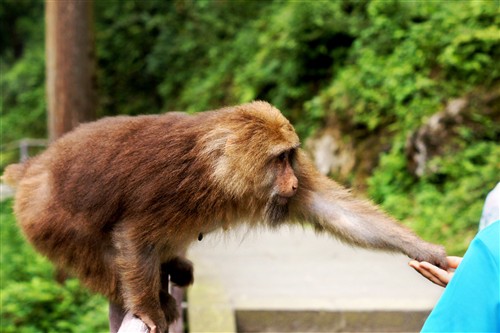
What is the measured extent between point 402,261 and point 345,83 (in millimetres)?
4185

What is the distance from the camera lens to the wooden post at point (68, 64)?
7.55m

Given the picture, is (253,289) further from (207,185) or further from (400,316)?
(207,185)

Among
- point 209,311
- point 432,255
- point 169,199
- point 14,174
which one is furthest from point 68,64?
point 432,255

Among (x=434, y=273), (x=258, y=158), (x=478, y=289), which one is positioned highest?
(x=478, y=289)

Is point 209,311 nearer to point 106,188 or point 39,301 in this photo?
point 39,301

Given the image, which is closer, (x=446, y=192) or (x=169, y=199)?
(x=169, y=199)

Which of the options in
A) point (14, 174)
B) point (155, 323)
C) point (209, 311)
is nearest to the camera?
point (155, 323)

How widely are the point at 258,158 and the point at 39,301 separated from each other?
400 centimetres

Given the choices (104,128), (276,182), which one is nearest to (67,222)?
(104,128)

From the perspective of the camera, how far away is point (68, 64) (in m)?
7.61

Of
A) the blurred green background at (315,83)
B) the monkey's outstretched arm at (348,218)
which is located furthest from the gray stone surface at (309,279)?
the monkey's outstretched arm at (348,218)

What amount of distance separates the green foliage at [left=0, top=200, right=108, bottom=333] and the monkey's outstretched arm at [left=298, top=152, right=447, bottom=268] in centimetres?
296

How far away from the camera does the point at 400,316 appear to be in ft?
20.0

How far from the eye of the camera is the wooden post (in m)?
7.55
